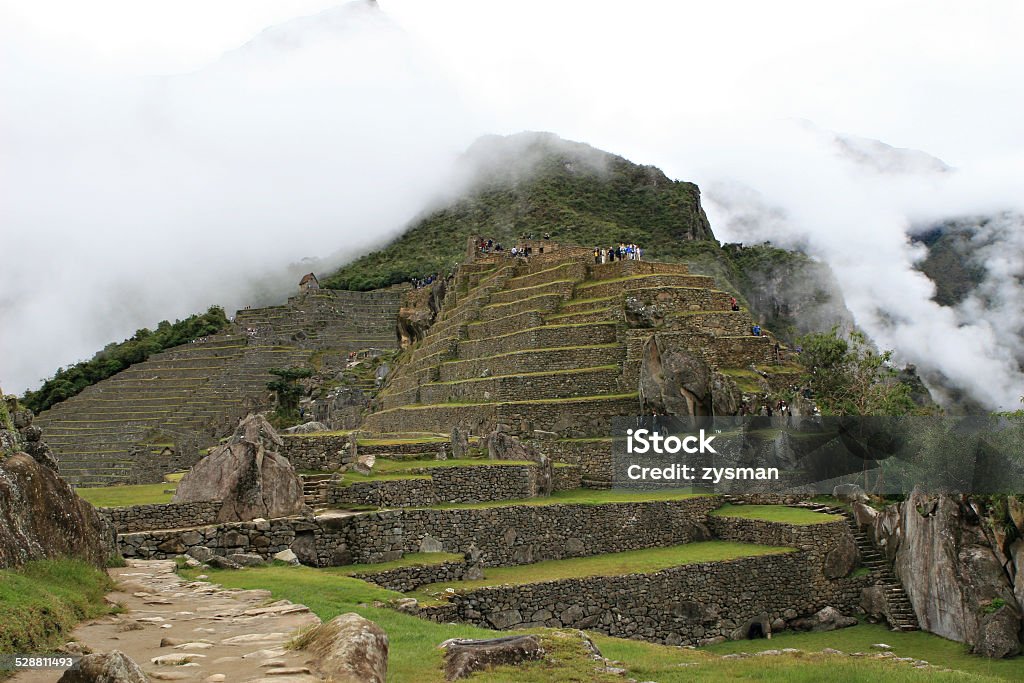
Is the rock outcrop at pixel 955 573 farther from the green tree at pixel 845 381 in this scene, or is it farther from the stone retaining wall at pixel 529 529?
the green tree at pixel 845 381

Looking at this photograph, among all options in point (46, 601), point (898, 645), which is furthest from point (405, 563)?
point (898, 645)

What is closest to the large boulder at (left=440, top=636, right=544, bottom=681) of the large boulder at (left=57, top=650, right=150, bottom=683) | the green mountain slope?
the large boulder at (left=57, top=650, right=150, bottom=683)

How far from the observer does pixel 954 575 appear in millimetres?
15625

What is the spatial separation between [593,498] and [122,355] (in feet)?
160


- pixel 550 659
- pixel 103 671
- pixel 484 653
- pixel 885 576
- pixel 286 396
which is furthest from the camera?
pixel 286 396

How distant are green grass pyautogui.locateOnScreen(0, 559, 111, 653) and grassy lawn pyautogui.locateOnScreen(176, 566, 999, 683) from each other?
7.02 feet

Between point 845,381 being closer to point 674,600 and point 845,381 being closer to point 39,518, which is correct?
point 674,600

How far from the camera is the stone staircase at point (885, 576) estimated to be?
56.1 ft

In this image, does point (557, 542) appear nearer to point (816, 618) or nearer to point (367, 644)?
point (816, 618)

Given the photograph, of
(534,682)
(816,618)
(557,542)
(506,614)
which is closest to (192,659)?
(534,682)

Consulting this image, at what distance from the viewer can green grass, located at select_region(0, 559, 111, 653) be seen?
17.9ft

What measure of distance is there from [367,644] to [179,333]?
62925 millimetres

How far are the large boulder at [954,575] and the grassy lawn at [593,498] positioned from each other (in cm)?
479

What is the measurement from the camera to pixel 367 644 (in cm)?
559
